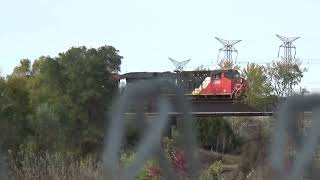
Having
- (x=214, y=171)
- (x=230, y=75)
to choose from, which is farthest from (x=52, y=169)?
(x=230, y=75)

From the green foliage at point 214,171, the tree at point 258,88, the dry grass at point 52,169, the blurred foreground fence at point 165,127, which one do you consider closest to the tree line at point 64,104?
the dry grass at point 52,169

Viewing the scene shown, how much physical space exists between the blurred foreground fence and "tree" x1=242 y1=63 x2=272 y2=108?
3136 centimetres

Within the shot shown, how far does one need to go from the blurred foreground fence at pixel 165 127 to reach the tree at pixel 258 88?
1235 inches

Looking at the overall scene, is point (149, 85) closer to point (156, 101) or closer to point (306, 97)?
point (156, 101)

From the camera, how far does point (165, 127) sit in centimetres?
151

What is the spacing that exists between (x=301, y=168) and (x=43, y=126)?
10.9m

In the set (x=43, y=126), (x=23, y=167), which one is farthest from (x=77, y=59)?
(x=23, y=167)

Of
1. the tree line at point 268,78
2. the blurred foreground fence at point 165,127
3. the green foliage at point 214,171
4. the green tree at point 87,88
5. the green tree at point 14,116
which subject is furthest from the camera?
the tree line at point 268,78

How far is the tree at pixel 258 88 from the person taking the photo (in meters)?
33.2

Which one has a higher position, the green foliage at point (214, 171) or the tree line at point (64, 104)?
the tree line at point (64, 104)

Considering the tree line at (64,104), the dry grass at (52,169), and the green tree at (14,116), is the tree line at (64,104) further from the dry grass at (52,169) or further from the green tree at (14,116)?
the dry grass at (52,169)

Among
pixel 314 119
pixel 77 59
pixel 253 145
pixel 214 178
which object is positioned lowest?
pixel 214 178

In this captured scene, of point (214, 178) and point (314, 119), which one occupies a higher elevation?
point (314, 119)

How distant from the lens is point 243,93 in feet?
115
